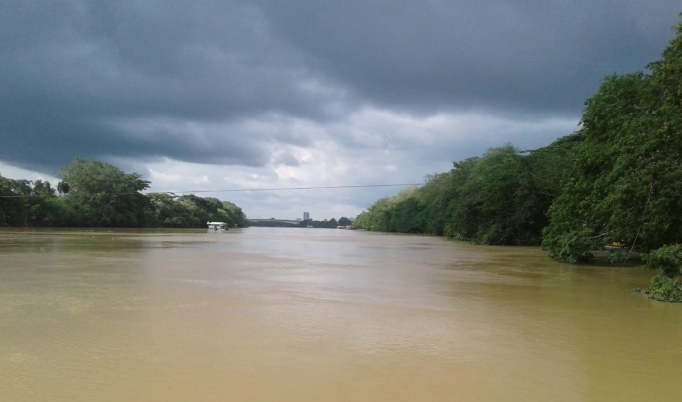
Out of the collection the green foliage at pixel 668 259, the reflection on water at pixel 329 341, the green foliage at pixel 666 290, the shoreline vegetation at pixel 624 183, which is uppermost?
the shoreline vegetation at pixel 624 183

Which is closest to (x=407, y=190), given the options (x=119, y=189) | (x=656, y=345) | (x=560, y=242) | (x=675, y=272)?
(x=119, y=189)

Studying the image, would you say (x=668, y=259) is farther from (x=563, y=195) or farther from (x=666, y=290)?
(x=563, y=195)

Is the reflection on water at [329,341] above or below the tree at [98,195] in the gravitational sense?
below

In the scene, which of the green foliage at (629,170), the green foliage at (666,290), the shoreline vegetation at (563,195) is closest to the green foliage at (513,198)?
the shoreline vegetation at (563,195)

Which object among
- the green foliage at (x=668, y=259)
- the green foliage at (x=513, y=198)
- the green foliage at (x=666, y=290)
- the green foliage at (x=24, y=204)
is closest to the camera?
the green foliage at (x=666, y=290)

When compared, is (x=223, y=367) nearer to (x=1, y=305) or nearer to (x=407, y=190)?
(x=1, y=305)

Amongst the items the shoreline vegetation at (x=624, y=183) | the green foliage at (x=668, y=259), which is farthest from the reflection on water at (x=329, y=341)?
the shoreline vegetation at (x=624, y=183)

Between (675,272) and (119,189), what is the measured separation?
223 ft

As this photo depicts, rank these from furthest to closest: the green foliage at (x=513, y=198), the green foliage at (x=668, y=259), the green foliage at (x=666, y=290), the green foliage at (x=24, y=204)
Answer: the green foliage at (x=24, y=204), the green foliage at (x=513, y=198), the green foliage at (x=668, y=259), the green foliage at (x=666, y=290)

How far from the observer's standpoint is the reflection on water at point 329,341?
4809 mm

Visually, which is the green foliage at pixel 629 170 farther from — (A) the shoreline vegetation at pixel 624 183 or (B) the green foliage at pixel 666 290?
(B) the green foliage at pixel 666 290

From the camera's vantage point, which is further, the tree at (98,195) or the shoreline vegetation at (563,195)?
the tree at (98,195)

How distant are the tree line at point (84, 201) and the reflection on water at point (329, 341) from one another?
52024mm

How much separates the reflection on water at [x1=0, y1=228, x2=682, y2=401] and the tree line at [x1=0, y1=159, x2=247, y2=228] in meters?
52.0
